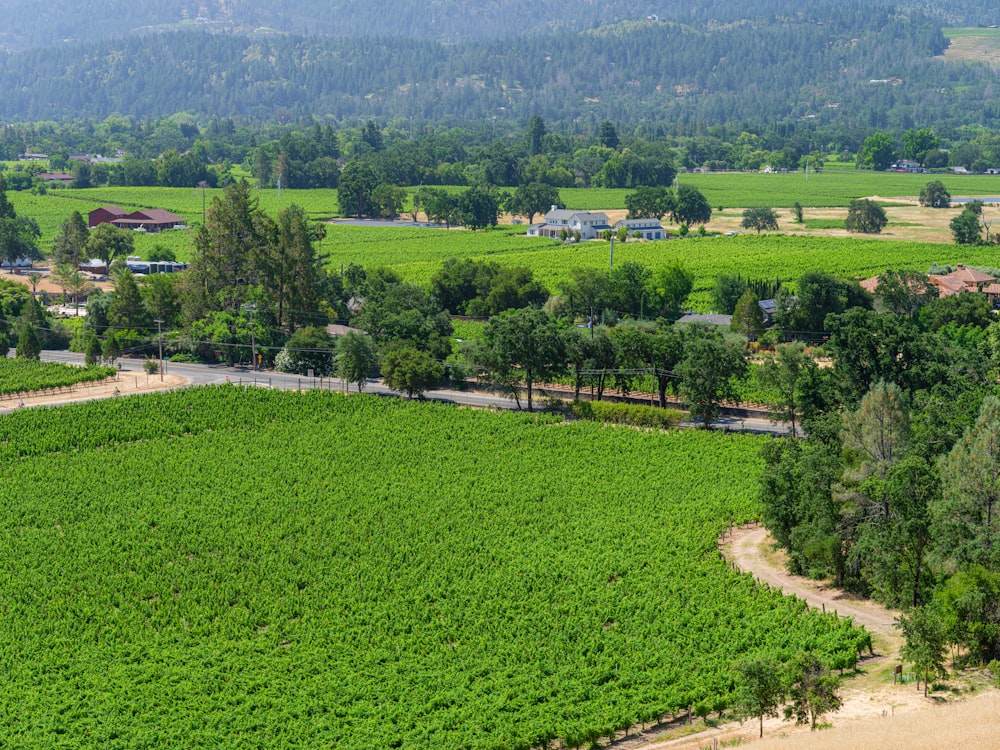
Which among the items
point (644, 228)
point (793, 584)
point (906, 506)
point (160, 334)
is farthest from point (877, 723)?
point (644, 228)

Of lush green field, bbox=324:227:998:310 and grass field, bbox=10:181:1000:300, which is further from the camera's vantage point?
grass field, bbox=10:181:1000:300

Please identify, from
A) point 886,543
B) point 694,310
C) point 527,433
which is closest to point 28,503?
point 527,433

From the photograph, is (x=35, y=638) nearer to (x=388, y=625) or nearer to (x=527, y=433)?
(x=388, y=625)

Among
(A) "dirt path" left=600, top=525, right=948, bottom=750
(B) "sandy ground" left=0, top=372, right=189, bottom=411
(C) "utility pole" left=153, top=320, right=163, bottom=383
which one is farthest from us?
(C) "utility pole" left=153, top=320, right=163, bottom=383

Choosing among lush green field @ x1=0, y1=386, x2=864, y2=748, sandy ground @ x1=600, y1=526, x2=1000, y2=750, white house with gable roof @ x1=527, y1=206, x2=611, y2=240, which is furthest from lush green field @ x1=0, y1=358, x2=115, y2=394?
white house with gable roof @ x1=527, y1=206, x2=611, y2=240

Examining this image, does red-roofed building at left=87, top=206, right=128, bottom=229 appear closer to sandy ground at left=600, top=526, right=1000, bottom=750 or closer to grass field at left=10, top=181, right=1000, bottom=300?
grass field at left=10, top=181, right=1000, bottom=300

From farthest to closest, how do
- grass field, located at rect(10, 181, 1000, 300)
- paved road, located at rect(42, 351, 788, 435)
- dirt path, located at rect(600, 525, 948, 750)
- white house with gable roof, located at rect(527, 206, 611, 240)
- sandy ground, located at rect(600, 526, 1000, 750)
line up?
white house with gable roof, located at rect(527, 206, 611, 240) < grass field, located at rect(10, 181, 1000, 300) < paved road, located at rect(42, 351, 788, 435) < dirt path, located at rect(600, 525, 948, 750) < sandy ground, located at rect(600, 526, 1000, 750)

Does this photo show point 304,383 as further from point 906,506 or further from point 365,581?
point 906,506
